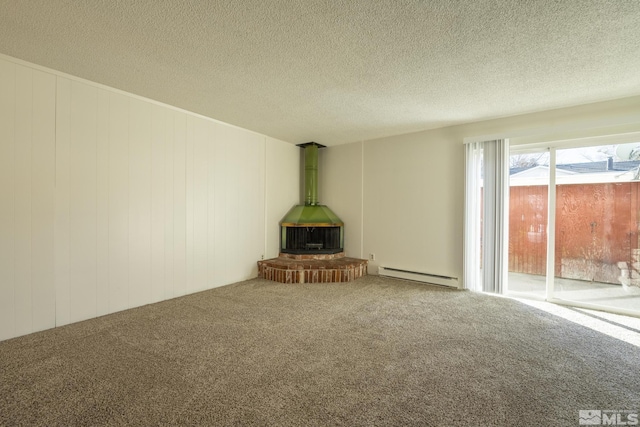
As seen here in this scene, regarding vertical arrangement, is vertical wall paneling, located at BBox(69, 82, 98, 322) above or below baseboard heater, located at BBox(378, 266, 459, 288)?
above

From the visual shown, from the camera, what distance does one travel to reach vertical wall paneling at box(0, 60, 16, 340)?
2398 mm

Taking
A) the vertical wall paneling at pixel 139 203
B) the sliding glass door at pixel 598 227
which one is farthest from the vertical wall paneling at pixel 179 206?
the sliding glass door at pixel 598 227

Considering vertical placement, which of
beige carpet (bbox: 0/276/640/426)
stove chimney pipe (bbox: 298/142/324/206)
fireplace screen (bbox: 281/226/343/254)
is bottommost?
beige carpet (bbox: 0/276/640/426)

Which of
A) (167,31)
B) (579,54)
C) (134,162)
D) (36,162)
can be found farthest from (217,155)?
(579,54)

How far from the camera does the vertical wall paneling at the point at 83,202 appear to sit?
2793mm

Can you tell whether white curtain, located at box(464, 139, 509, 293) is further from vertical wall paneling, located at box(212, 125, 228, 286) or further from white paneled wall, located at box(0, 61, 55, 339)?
white paneled wall, located at box(0, 61, 55, 339)

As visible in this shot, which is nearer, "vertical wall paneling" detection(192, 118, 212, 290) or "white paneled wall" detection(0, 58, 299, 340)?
"white paneled wall" detection(0, 58, 299, 340)

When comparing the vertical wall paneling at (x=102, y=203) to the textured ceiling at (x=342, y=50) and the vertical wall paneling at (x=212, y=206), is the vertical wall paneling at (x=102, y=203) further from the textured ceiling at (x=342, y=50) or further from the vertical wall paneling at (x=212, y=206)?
the vertical wall paneling at (x=212, y=206)

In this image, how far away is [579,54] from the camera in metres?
2.29

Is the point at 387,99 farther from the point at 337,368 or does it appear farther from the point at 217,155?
the point at 337,368

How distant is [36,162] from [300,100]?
2.54m

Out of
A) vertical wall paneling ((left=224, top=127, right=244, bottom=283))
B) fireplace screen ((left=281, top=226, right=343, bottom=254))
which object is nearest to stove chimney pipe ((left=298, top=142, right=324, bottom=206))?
fireplace screen ((left=281, top=226, right=343, bottom=254))

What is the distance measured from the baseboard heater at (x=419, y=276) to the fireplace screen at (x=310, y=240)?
0.89 metres

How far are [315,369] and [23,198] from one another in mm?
2836
